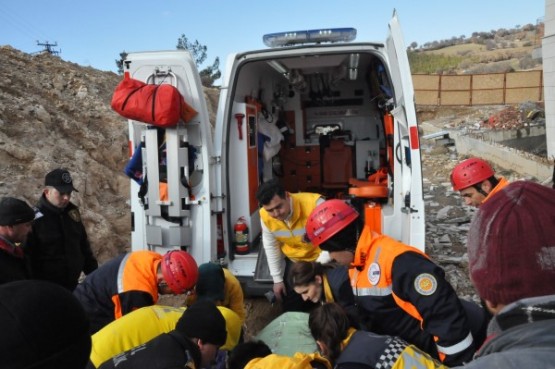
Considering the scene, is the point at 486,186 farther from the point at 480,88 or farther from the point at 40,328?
the point at 480,88

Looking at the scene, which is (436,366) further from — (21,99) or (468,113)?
(468,113)

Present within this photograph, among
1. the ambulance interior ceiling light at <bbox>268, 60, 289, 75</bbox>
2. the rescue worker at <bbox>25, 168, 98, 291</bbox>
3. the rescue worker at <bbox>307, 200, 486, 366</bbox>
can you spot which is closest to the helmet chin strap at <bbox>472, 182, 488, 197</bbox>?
the rescue worker at <bbox>307, 200, 486, 366</bbox>

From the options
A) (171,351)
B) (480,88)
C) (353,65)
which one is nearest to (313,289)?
(171,351)

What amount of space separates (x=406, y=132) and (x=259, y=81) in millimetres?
2560

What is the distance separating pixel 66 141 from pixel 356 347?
7.66 meters

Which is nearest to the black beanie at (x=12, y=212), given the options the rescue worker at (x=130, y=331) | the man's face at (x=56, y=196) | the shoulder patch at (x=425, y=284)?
the man's face at (x=56, y=196)

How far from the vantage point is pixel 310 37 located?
13.3 feet

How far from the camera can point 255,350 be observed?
2379 millimetres

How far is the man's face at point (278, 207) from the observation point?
137 inches

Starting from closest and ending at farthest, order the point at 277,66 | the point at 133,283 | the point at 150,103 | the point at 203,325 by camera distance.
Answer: the point at 203,325 < the point at 133,283 < the point at 150,103 < the point at 277,66

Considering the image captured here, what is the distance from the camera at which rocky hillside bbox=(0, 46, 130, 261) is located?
6.88 meters

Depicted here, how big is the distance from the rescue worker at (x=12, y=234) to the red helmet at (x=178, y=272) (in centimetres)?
104

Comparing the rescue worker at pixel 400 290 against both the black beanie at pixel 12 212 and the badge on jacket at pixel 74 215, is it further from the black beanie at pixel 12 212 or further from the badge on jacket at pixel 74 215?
the badge on jacket at pixel 74 215

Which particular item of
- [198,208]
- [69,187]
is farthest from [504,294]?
[69,187]
